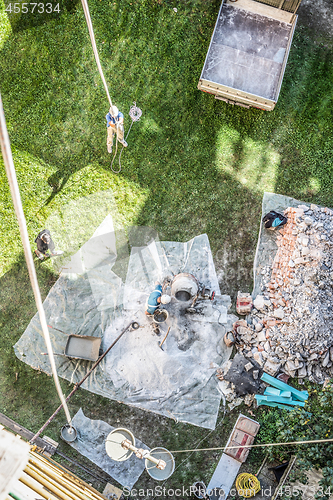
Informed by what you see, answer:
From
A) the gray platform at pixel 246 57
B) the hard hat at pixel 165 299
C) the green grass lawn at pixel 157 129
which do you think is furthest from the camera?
the green grass lawn at pixel 157 129

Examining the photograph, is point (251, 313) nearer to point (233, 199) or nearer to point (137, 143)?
point (233, 199)

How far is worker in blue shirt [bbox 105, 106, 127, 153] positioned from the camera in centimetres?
857

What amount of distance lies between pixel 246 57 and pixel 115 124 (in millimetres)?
3690

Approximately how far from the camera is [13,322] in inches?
370

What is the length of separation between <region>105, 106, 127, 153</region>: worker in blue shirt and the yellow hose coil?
319 inches

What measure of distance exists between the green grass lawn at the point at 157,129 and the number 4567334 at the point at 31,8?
244mm

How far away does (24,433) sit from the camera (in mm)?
8719

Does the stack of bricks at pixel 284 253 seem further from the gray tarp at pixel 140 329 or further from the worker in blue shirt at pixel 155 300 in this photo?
the worker in blue shirt at pixel 155 300

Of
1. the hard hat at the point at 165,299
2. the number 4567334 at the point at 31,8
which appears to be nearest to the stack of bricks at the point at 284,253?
the hard hat at the point at 165,299

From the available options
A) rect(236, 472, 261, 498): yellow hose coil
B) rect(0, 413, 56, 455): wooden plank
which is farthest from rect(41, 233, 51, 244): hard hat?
rect(236, 472, 261, 498): yellow hose coil

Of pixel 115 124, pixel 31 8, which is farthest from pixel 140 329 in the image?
pixel 31 8

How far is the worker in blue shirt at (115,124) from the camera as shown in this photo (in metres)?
8.57

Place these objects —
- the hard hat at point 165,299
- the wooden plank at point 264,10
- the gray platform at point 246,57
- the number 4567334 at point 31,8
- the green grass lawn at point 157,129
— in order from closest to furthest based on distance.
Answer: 1. the hard hat at point 165,299
2. the gray platform at point 246,57
3. the wooden plank at point 264,10
4. the green grass lawn at point 157,129
5. the number 4567334 at point 31,8

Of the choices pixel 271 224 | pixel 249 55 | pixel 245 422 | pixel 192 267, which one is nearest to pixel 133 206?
pixel 192 267
